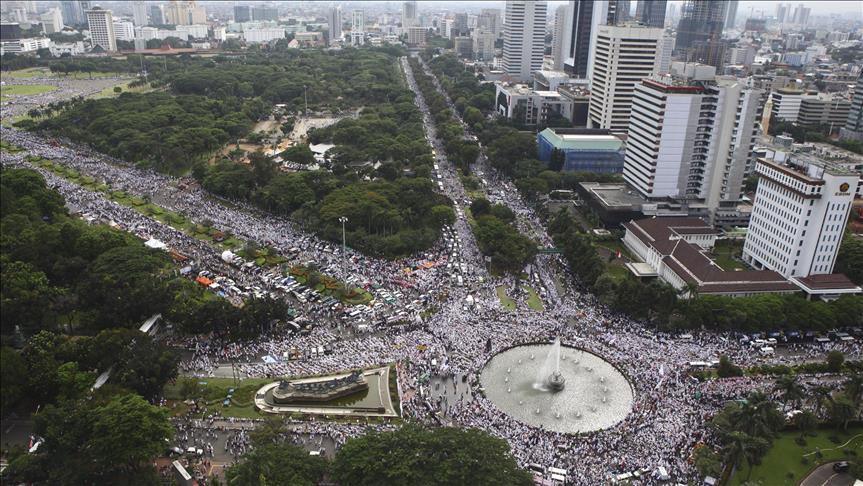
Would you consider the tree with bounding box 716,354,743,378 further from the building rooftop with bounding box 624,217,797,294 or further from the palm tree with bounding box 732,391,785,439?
the building rooftop with bounding box 624,217,797,294

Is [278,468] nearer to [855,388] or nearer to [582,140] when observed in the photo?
[855,388]

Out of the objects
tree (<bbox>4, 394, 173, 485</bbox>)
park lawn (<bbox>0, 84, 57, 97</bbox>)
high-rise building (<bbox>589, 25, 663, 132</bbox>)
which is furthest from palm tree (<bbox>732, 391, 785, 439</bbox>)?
park lawn (<bbox>0, 84, 57, 97</bbox>)

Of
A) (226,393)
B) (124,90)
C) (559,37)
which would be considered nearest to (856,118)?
(559,37)

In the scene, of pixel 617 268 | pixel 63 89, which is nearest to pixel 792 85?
pixel 617 268

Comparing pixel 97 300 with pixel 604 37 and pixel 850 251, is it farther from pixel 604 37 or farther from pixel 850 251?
pixel 604 37

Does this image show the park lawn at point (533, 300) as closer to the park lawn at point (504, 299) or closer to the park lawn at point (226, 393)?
the park lawn at point (504, 299)
